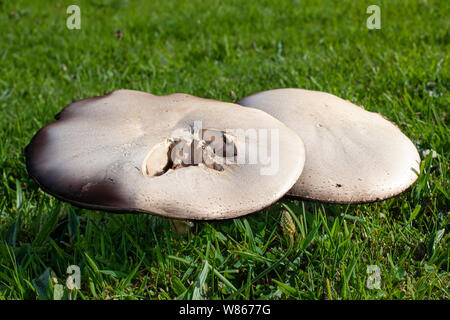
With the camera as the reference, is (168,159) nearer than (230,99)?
Yes

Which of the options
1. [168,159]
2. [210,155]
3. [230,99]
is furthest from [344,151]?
[230,99]

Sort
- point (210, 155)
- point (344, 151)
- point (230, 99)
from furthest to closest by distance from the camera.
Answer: point (230, 99), point (344, 151), point (210, 155)

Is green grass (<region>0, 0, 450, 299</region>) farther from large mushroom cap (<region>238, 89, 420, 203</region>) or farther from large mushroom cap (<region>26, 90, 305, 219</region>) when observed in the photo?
large mushroom cap (<region>26, 90, 305, 219</region>)

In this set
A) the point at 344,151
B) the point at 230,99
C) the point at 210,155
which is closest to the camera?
the point at 210,155

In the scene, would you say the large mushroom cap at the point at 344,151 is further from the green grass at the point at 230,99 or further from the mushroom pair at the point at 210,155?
the green grass at the point at 230,99

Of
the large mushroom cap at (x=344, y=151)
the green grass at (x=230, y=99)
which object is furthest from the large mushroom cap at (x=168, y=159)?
the green grass at (x=230, y=99)

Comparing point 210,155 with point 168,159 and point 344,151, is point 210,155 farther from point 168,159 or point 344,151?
point 344,151

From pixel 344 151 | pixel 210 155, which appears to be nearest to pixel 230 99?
pixel 344 151
